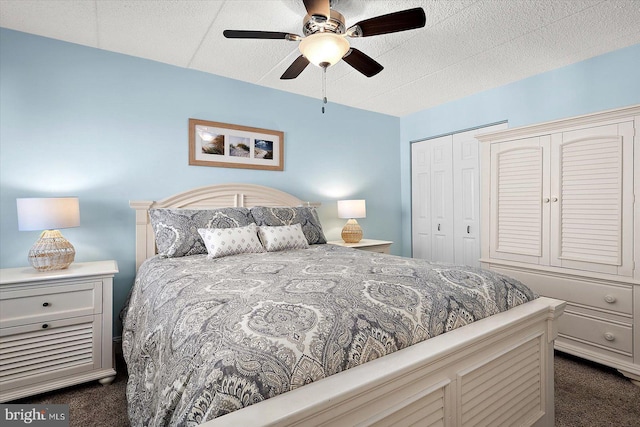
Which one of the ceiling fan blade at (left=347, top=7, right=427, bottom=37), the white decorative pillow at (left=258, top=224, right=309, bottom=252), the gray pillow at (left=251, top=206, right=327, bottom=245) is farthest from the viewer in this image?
the gray pillow at (left=251, top=206, right=327, bottom=245)

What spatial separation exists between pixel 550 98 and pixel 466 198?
1246mm

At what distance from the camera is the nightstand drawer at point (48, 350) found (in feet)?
6.18

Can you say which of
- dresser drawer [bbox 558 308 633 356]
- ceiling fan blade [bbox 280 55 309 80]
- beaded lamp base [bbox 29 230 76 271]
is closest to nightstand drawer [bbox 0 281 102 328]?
beaded lamp base [bbox 29 230 76 271]

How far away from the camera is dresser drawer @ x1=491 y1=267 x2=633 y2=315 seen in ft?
7.32

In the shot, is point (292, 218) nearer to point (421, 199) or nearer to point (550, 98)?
point (421, 199)

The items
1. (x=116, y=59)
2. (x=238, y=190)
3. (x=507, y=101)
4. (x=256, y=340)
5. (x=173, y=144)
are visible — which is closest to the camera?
(x=256, y=340)

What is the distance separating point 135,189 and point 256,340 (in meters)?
2.32

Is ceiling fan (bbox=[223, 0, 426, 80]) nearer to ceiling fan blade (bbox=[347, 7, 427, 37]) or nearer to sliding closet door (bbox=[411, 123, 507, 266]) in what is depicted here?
ceiling fan blade (bbox=[347, 7, 427, 37])

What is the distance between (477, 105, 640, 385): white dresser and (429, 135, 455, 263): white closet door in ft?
3.24

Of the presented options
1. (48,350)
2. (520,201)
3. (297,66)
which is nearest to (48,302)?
(48,350)

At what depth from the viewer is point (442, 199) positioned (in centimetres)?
405

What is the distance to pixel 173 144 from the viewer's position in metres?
2.91

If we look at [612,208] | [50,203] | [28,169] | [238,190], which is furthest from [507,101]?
[28,169]

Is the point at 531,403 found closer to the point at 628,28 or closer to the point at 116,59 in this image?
the point at 628,28
